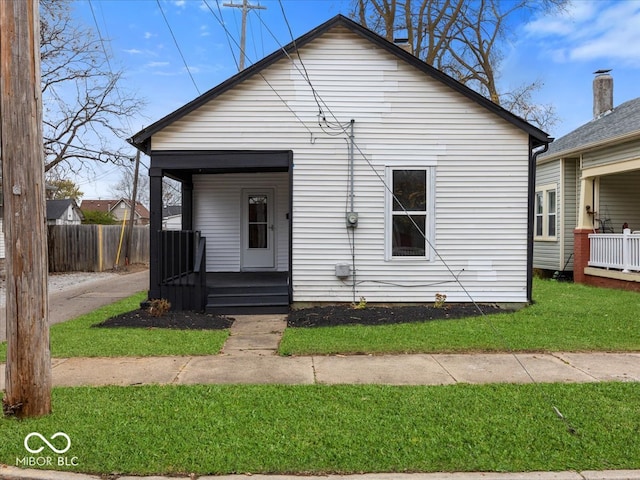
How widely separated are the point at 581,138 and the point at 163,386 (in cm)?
1477

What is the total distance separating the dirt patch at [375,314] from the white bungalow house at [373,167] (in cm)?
28

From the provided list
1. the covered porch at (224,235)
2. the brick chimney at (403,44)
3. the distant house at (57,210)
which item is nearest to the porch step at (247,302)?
the covered porch at (224,235)

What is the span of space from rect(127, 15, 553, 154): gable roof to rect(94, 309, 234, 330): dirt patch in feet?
10.7

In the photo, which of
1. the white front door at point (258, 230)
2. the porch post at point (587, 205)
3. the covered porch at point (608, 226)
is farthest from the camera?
the porch post at point (587, 205)

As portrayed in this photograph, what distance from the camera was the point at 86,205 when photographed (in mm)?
72062

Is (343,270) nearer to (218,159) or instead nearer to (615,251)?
(218,159)

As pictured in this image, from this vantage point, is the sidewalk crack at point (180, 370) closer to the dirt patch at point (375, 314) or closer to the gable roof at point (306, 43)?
the dirt patch at point (375, 314)

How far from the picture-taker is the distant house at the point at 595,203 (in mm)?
12180

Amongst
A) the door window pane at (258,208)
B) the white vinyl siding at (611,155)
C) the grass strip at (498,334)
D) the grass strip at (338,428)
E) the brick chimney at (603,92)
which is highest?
the brick chimney at (603,92)

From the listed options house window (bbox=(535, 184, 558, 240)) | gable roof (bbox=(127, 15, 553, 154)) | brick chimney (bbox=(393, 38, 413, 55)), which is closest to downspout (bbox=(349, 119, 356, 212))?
gable roof (bbox=(127, 15, 553, 154))

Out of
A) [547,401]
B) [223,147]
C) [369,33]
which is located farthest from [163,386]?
[369,33]

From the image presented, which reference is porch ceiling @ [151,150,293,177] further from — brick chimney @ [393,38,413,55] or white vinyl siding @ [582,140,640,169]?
white vinyl siding @ [582,140,640,169]

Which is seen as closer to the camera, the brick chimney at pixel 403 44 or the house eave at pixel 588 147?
the brick chimney at pixel 403 44

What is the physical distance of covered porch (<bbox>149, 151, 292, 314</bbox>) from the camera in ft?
29.3
